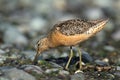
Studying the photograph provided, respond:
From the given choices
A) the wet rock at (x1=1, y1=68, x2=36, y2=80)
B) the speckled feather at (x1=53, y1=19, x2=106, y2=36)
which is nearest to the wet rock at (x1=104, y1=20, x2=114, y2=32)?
the speckled feather at (x1=53, y1=19, x2=106, y2=36)

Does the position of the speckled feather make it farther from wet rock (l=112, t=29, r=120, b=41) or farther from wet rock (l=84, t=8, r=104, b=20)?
wet rock (l=84, t=8, r=104, b=20)

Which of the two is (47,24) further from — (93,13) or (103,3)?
(103,3)

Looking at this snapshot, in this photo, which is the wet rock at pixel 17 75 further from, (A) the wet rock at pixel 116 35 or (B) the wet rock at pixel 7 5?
(B) the wet rock at pixel 7 5

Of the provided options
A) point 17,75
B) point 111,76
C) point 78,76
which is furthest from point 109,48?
point 17,75

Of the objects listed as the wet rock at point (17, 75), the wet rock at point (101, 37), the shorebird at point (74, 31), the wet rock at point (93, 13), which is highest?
the wet rock at point (93, 13)

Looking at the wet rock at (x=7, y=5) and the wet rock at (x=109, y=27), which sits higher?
the wet rock at (x=7, y=5)

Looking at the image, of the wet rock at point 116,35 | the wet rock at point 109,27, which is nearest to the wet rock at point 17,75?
the wet rock at point 116,35

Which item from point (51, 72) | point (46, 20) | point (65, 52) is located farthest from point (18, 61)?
point (46, 20)
